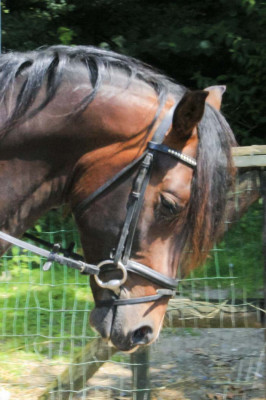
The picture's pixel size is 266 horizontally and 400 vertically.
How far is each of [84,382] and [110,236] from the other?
4.60 ft

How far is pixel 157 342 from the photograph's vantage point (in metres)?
3.72

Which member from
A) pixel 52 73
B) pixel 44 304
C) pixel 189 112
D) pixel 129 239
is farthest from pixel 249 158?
pixel 44 304

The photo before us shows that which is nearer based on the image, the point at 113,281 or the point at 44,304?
the point at 113,281

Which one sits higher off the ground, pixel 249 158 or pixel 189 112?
pixel 189 112

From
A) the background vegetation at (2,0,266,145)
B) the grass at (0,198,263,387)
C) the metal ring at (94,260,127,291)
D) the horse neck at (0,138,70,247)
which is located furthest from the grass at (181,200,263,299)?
the background vegetation at (2,0,266,145)

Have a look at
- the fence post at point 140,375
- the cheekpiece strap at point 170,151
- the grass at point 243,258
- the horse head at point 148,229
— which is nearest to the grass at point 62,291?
the grass at point 243,258

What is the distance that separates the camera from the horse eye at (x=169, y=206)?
2109 mm

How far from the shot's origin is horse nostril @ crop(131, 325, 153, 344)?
2207 mm

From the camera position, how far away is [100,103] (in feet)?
7.04

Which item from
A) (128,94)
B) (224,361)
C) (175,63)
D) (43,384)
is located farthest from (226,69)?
(128,94)

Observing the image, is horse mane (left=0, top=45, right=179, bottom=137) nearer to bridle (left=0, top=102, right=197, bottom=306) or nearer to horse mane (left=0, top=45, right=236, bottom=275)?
horse mane (left=0, top=45, right=236, bottom=275)

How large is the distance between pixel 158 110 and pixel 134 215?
376 mm

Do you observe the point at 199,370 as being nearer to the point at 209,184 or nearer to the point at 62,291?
the point at 62,291

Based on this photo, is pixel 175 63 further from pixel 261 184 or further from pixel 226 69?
pixel 261 184
